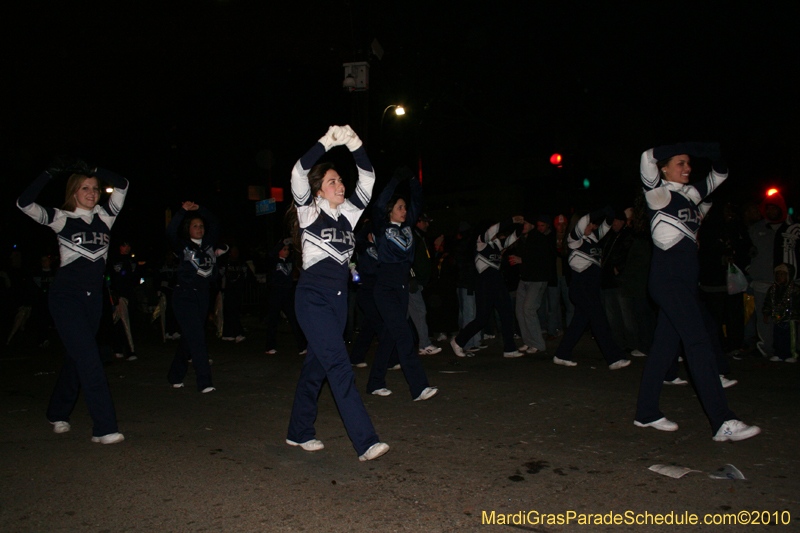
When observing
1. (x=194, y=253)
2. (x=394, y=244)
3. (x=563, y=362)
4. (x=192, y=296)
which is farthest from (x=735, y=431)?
(x=194, y=253)

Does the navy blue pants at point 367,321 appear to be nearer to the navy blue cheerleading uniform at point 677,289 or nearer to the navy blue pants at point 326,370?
the navy blue pants at point 326,370

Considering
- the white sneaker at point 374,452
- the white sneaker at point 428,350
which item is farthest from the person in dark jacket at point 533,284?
the white sneaker at point 374,452

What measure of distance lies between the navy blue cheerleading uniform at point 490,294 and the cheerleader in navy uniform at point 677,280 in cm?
381

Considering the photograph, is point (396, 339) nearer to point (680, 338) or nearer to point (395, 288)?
point (395, 288)

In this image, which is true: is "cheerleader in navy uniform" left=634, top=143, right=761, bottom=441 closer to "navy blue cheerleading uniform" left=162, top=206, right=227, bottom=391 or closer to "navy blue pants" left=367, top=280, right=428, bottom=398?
"navy blue pants" left=367, top=280, right=428, bottom=398

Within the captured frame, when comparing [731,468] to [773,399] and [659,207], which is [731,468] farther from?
[773,399]

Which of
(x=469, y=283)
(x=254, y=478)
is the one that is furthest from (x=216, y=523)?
(x=469, y=283)

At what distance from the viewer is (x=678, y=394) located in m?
5.65

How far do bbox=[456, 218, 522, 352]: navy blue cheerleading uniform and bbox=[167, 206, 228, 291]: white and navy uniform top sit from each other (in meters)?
3.64

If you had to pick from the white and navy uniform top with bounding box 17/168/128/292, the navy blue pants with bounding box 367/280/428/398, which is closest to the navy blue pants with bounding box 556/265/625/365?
the navy blue pants with bounding box 367/280/428/398

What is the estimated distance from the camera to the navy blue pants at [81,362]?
172 inches

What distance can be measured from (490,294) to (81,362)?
Result: 5.45 metres

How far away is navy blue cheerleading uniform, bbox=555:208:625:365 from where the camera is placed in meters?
7.29

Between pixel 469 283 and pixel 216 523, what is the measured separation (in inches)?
270
